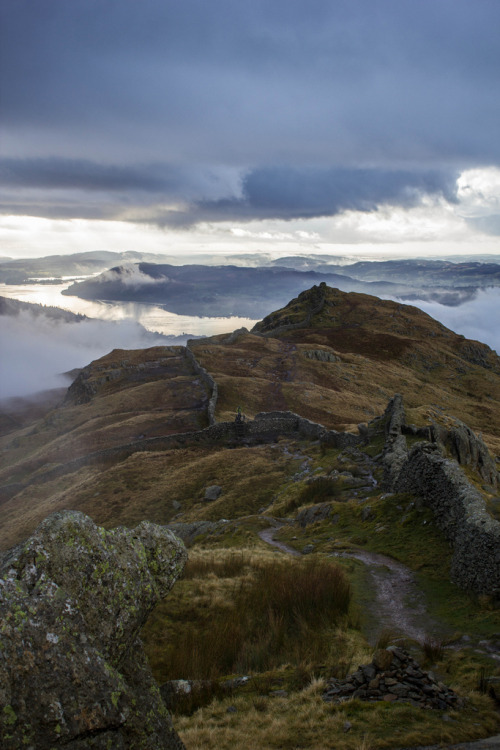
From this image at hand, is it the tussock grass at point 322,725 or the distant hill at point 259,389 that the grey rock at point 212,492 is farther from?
the tussock grass at point 322,725

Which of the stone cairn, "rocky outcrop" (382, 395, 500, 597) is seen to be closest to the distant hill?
"rocky outcrop" (382, 395, 500, 597)

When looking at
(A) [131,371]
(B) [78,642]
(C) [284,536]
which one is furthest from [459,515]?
(A) [131,371]

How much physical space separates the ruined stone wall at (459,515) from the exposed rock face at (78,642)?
10257 millimetres

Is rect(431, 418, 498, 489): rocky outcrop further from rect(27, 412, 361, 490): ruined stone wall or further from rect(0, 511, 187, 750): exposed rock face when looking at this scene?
rect(0, 511, 187, 750): exposed rock face

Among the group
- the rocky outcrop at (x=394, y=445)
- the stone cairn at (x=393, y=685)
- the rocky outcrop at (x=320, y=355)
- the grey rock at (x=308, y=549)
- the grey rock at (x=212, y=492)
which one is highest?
the rocky outcrop at (x=320, y=355)

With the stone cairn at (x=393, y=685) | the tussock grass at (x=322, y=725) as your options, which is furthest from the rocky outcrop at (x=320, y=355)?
the tussock grass at (x=322, y=725)

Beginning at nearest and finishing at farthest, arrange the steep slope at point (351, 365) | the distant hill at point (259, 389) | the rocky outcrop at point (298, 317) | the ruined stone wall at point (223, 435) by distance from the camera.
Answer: the ruined stone wall at point (223, 435) < the distant hill at point (259, 389) < the steep slope at point (351, 365) < the rocky outcrop at point (298, 317)

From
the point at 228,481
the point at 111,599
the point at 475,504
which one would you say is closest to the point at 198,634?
the point at 111,599

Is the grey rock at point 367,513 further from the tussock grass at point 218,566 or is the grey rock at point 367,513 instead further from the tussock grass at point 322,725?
the tussock grass at point 322,725

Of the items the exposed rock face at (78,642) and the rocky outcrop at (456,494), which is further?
the rocky outcrop at (456,494)

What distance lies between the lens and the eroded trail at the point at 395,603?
1216cm

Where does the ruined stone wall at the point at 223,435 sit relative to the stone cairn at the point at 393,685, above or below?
below

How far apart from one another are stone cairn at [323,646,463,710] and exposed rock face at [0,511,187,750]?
411 cm

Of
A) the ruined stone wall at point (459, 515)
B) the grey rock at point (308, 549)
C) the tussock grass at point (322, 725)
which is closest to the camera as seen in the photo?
the tussock grass at point (322, 725)
